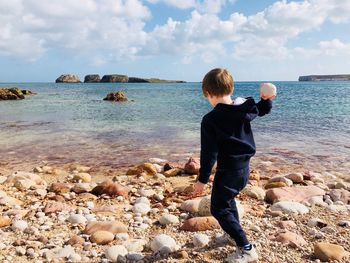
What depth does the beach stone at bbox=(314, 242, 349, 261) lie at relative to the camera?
166 inches

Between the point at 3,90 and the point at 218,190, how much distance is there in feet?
176

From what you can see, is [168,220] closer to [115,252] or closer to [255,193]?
[115,252]

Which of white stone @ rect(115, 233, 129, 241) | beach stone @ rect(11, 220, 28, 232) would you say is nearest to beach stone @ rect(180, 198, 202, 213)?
white stone @ rect(115, 233, 129, 241)

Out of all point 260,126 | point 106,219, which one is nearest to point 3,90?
point 260,126

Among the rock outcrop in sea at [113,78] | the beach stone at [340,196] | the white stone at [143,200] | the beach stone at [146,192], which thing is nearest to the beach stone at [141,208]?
the white stone at [143,200]

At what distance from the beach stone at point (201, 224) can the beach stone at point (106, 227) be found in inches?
32.6

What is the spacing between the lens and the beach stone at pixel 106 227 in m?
5.25

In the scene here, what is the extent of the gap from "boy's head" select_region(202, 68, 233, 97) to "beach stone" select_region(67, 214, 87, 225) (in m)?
2.94

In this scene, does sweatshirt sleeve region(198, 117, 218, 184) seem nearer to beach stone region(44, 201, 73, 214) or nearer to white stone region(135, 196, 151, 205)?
white stone region(135, 196, 151, 205)

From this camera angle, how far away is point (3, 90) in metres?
52.0

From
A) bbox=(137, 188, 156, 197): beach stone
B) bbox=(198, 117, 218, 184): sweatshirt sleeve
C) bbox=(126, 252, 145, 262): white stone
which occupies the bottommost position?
bbox=(137, 188, 156, 197): beach stone

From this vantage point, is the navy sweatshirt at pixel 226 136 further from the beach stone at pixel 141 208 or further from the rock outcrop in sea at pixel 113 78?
the rock outcrop in sea at pixel 113 78

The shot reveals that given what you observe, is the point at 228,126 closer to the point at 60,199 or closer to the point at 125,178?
the point at 60,199

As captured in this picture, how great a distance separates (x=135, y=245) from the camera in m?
4.71
